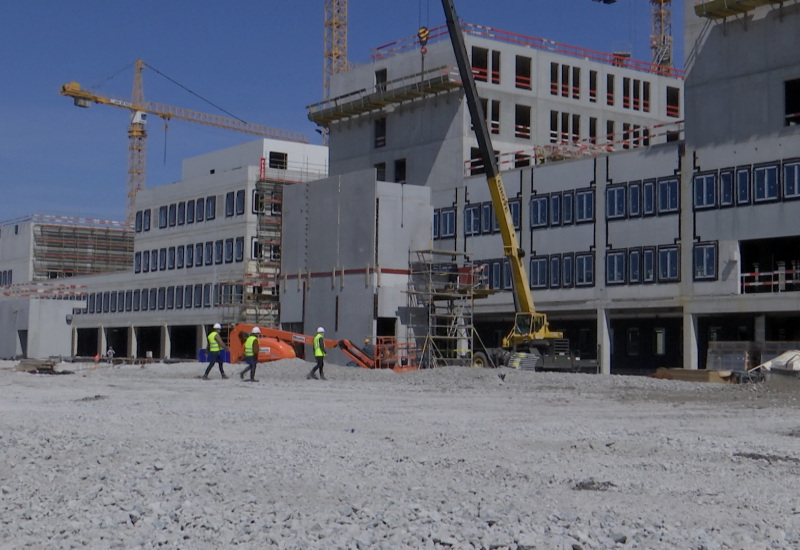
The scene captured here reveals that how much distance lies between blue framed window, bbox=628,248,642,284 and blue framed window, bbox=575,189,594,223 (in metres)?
3.02

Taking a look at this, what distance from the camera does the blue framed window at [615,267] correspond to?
52312 millimetres

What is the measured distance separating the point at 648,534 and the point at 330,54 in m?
107

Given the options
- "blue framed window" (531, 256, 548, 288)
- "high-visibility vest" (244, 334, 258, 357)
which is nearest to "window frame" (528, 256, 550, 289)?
"blue framed window" (531, 256, 548, 288)

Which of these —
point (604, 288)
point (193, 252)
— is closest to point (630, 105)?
point (604, 288)

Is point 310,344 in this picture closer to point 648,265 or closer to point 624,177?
point 648,265

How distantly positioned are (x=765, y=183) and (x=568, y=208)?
11.0 m

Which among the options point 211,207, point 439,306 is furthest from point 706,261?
point 211,207

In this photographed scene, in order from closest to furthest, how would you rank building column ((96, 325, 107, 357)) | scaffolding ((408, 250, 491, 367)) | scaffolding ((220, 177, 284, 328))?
1. scaffolding ((408, 250, 491, 367))
2. scaffolding ((220, 177, 284, 328))
3. building column ((96, 325, 107, 357))

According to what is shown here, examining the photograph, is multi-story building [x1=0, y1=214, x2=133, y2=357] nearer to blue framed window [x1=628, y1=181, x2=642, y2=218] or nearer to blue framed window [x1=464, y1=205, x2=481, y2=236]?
blue framed window [x1=464, y1=205, x2=481, y2=236]

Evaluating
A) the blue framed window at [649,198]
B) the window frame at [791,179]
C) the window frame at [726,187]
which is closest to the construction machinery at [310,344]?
the blue framed window at [649,198]

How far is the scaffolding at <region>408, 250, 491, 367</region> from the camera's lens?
49.6 m

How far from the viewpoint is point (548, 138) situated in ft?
217

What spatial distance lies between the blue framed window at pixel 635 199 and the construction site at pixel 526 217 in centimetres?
9

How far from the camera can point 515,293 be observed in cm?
4488
